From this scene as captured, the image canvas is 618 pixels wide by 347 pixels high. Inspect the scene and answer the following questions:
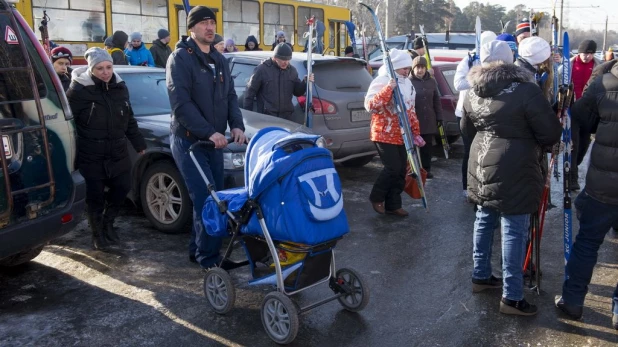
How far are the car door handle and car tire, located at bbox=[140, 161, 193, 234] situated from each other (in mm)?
1964

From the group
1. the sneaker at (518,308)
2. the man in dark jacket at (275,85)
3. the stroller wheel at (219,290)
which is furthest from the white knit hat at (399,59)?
the stroller wheel at (219,290)

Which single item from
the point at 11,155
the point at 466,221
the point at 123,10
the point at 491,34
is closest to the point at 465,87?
the point at 491,34

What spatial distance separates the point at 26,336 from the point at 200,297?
1.19 m

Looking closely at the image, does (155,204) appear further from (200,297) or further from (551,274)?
(551,274)

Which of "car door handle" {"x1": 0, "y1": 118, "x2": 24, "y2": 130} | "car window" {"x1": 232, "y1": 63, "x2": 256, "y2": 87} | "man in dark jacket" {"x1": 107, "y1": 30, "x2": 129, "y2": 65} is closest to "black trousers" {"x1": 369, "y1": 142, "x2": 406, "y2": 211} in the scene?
"car window" {"x1": 232, "y1": 63, "x2": 256, "y2": 87}

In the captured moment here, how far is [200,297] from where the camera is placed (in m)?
4.65

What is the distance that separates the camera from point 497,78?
160 inches

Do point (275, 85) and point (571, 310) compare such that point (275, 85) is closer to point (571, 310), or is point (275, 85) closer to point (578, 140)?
point (578, 140)

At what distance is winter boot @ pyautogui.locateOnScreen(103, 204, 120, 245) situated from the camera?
586 centimetres

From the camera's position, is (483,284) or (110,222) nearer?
(483,284)

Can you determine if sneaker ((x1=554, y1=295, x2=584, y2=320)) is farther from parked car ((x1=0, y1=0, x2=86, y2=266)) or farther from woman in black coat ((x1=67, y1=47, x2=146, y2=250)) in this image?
woman in black coat ((x1=67, y1=47, x2=146, y2=250))

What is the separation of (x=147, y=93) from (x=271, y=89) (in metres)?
1.47

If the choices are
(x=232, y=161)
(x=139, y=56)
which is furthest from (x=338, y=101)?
(x=139, y=56)

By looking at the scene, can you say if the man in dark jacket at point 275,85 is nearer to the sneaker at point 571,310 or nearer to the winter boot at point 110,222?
the winter boot at point 110,222
